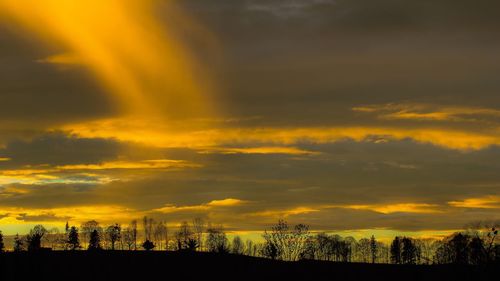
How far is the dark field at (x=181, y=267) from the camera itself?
152500 mm

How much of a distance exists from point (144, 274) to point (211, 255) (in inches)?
1056

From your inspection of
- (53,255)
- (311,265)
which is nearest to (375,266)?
(311,265)

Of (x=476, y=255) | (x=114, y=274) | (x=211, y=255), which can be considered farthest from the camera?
(x=211, y=255)

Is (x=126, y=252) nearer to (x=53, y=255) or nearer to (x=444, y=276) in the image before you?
(x=53, y=255)

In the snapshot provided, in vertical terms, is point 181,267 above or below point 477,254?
below

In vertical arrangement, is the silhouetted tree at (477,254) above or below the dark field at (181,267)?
above

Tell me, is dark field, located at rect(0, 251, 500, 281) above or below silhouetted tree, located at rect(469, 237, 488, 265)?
below

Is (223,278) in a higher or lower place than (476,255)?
lower

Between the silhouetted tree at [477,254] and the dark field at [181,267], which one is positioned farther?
the dark field at [181,267]

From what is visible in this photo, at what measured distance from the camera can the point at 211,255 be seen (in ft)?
583

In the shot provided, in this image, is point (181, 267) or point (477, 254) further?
point (181, 267)

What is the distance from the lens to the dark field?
500 ft

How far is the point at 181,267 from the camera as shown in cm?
16488

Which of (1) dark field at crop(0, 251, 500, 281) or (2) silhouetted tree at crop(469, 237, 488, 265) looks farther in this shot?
(1) dark field at crop(0, 251, 500, 281)
